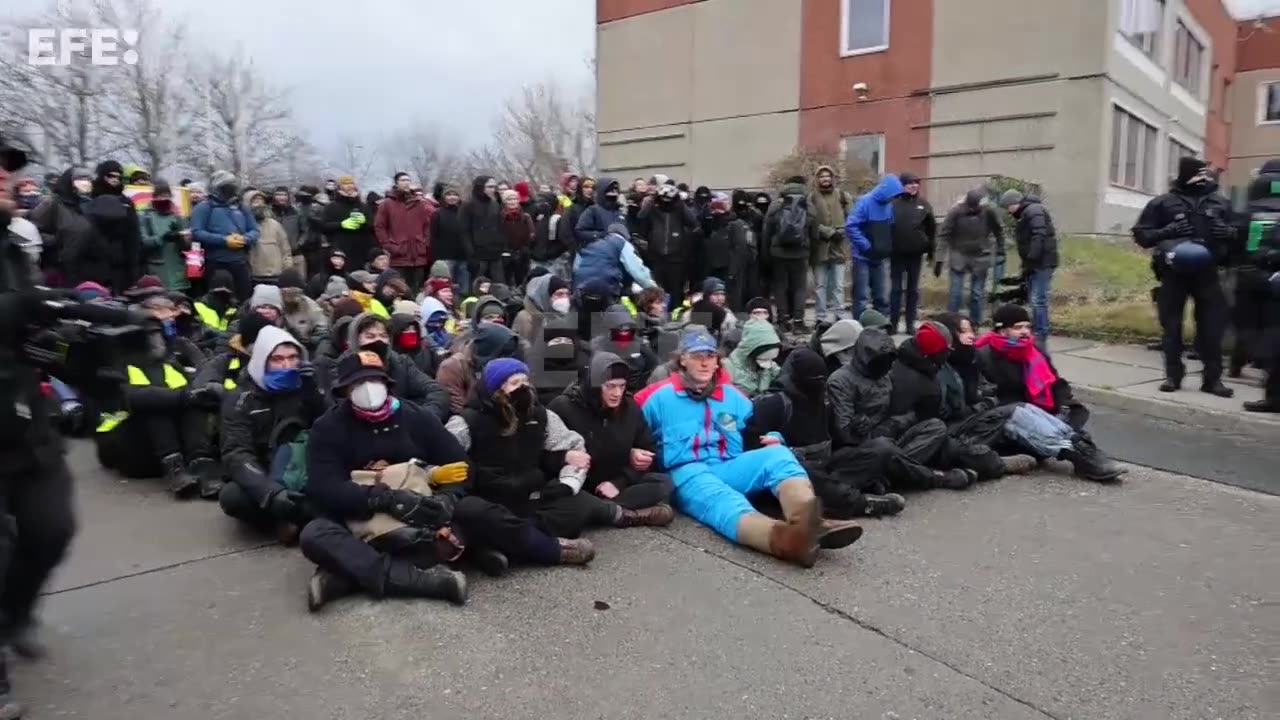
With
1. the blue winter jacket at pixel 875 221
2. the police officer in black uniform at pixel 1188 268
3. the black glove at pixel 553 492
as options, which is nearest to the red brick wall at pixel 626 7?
the blue winter jacket at pixel 875 221

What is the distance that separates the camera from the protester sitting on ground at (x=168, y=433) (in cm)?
601

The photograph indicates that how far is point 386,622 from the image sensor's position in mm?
4148

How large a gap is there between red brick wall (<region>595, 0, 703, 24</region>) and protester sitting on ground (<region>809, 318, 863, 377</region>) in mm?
18539

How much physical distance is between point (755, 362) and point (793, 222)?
15.0ft

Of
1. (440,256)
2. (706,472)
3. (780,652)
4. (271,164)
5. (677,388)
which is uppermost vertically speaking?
(271,164)

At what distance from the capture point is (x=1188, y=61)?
25578mm

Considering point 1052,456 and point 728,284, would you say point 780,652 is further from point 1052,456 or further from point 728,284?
point 728,284

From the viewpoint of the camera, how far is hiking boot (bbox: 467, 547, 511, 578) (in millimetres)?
4711

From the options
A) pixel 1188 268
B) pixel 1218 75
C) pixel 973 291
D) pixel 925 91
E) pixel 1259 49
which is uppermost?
pixel 1259 49

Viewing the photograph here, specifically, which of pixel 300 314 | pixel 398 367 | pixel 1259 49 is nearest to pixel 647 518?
pixel 398 367

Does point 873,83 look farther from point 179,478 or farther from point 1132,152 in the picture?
point 179,478

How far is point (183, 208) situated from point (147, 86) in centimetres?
2368

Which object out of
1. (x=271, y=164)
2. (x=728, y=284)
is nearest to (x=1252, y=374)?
(x=728, y=284)

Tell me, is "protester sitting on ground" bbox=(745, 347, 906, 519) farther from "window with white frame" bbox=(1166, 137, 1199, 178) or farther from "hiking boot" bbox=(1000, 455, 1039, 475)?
"window with white frame" bbox=(1166, 137, 1199, 178)
